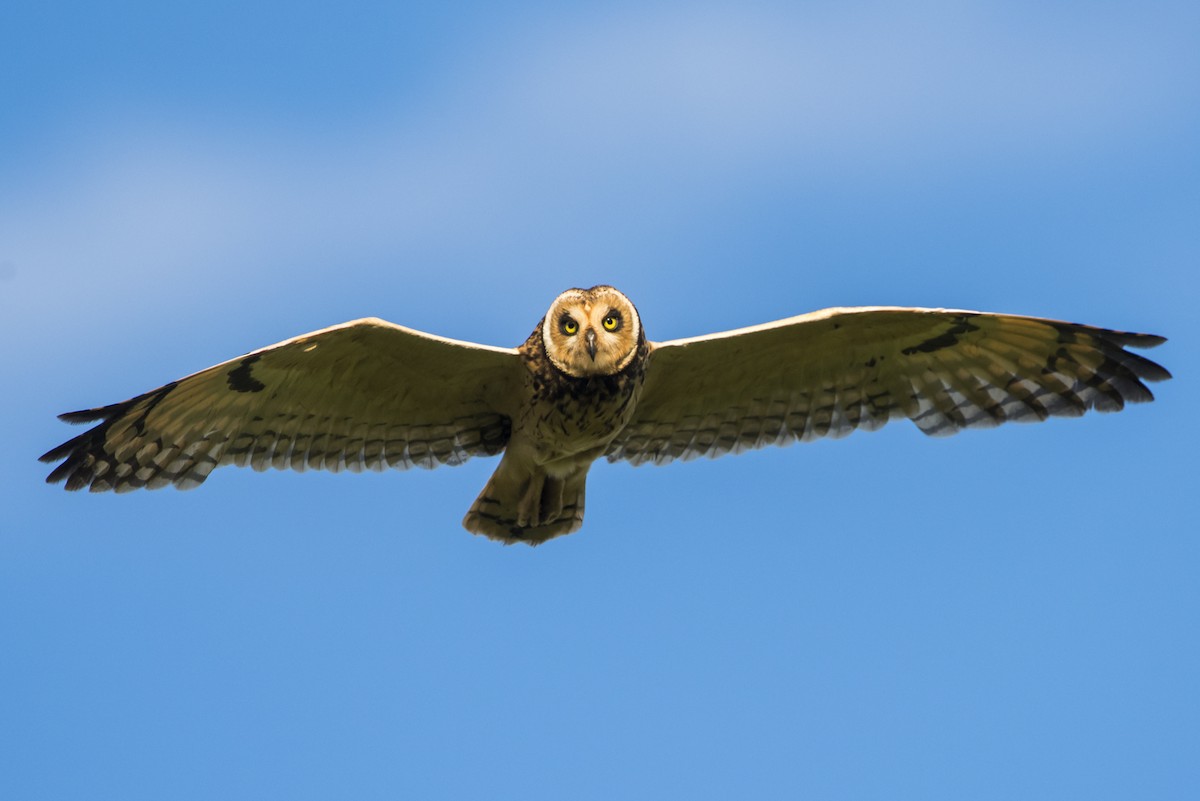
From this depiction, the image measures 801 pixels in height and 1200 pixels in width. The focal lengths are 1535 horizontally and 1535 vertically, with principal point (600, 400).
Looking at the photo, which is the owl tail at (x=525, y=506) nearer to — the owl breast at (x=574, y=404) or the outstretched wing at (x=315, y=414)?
the outstretched wing at (x=315, y=414)

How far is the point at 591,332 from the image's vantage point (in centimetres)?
803

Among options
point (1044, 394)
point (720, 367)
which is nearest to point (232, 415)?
point (720, 367)

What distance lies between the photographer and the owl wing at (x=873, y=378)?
8688mm

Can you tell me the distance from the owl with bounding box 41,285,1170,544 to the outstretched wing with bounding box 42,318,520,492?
0.04 ft

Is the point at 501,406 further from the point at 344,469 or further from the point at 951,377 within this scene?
the point at 951,377

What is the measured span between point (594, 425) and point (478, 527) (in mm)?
1163

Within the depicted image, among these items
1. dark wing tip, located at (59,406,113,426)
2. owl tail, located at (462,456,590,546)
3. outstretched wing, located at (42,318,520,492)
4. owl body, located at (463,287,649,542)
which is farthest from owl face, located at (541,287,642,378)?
dark wing tip, located at (59,406,113,426)

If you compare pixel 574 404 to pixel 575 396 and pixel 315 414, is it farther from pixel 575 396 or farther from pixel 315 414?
pixel 315 414

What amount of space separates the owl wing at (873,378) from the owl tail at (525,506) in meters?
0.45

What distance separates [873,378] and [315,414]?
10.7 ft

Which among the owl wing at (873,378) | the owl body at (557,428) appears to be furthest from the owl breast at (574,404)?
the owl wing at (873,378)

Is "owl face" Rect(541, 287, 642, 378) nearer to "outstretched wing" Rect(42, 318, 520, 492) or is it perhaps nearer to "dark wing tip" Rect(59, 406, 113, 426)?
"outstretched wing" Rect(42, 318, 520, 492)

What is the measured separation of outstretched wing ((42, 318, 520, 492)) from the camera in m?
8.30

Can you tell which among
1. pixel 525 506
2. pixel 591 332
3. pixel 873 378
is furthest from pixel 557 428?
pixel 873 378
